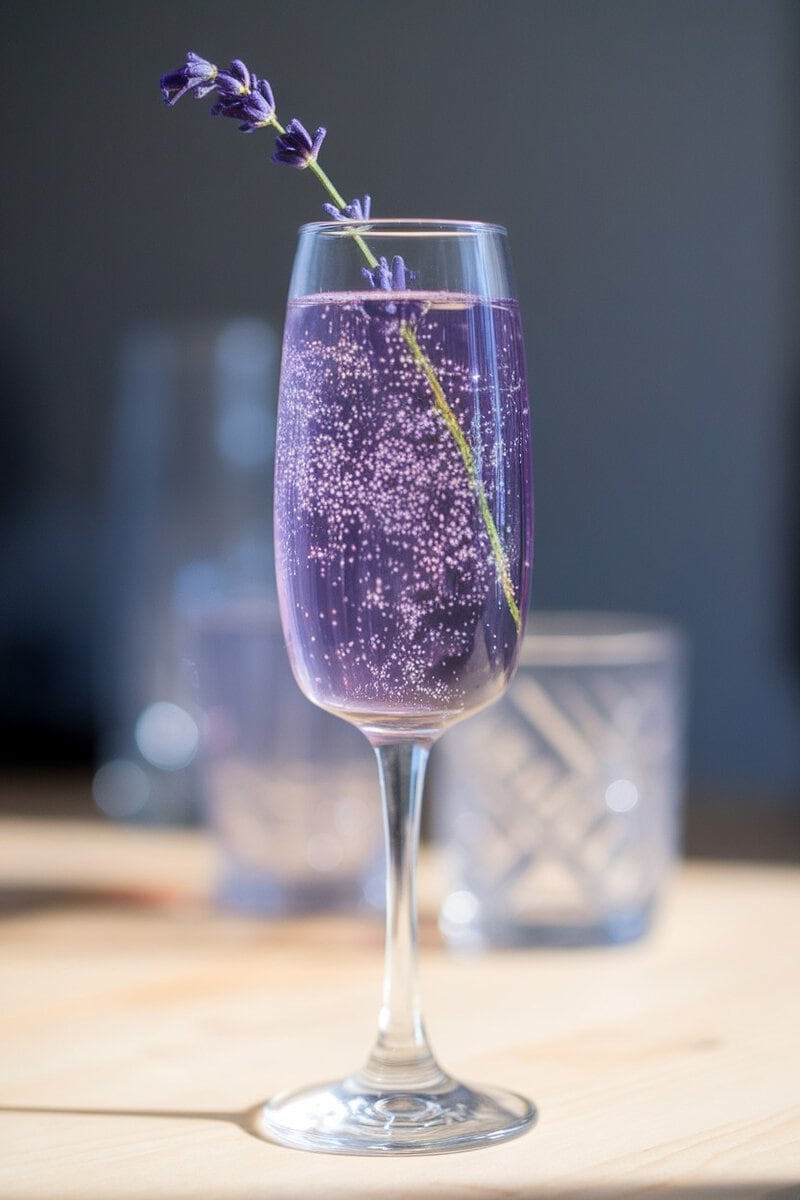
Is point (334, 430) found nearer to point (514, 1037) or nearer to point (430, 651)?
point (430, 651)

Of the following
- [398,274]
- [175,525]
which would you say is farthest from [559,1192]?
[175,525]

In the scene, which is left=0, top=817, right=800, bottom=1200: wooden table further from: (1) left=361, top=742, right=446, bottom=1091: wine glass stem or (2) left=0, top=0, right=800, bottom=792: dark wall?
(2) left=0, top=0, right=800, bottom=792: dark wall

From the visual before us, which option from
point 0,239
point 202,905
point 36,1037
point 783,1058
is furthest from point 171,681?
point 0,239

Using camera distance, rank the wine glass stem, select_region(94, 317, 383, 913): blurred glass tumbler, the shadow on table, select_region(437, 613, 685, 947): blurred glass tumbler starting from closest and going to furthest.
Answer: the shadow on table < the wine glass stem < select_region(437, 613, 685, 947): blurred glass tumbler < select_region(94, 317, 383, 913): blurred glass tumbler

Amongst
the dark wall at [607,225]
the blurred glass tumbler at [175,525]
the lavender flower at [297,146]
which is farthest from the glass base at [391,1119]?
the dark wall at [607,225]

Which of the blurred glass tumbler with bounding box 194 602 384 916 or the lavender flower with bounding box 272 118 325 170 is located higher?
the lavender flower with bounding box 272 118 325 170

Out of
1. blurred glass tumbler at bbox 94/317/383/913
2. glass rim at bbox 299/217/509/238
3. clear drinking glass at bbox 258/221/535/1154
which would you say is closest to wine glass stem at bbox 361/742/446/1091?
clear drinking glass at bbox 258/221/535/1154

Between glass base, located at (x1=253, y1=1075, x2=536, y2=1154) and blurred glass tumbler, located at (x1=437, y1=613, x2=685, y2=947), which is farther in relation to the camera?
blurred glass tumbler, located at (x1=437, y1=613, x2=685, y2=947)
